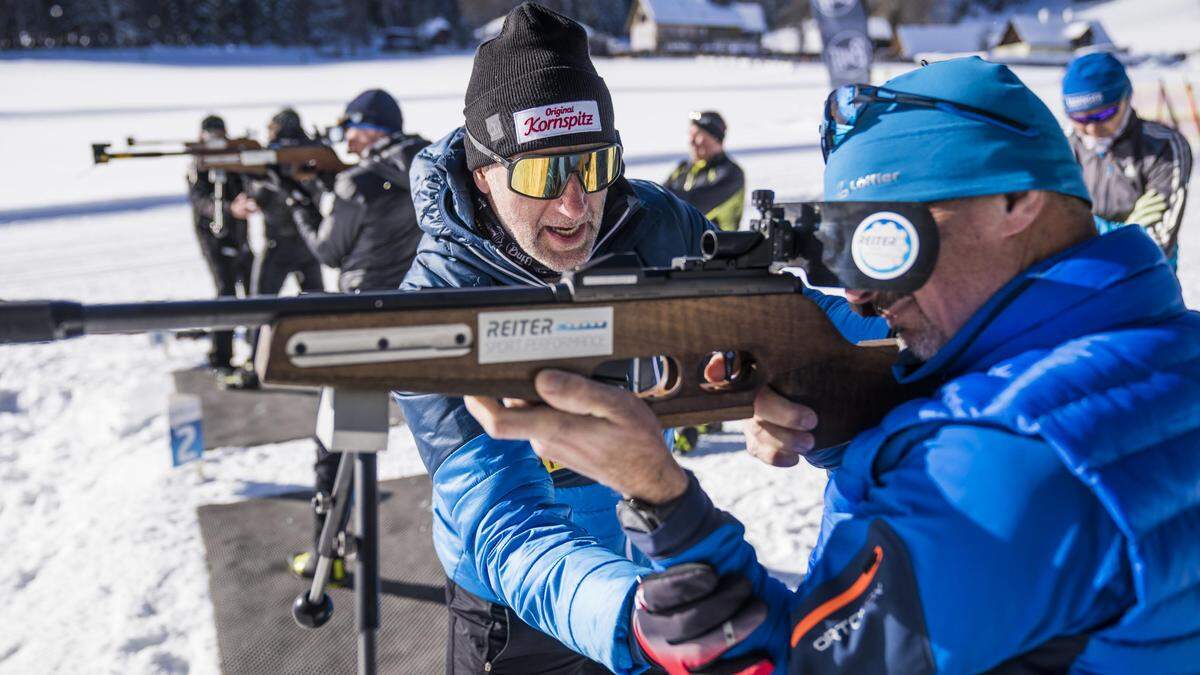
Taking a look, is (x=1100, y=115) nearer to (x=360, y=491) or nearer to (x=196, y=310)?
(x=360, y=491)

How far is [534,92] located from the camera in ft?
7.07

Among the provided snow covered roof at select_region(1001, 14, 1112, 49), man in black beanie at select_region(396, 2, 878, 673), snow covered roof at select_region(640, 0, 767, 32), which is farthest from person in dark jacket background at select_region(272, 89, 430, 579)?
snow covered roof at select_region(1001, 14, 1112, 49)

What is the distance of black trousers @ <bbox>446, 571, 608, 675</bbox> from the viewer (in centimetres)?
211

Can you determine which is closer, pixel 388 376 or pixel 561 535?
pixel 388 376

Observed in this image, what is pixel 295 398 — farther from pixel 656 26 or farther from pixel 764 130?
pixel 656 26

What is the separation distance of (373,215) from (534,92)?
8.47 ft

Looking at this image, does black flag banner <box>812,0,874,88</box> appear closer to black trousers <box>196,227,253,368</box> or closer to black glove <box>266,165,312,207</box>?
black glove <box>266,165,312,207</box>

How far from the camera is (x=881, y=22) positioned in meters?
59.6

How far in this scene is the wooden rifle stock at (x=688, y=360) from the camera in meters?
1.12

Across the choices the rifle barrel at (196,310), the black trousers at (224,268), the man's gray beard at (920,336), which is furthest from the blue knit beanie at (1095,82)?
the black trousers at (224,268)

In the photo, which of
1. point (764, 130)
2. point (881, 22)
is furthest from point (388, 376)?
point (881, 22)

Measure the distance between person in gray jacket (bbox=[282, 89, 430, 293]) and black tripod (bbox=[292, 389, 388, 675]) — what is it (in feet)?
10.5

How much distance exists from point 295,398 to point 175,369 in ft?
4.88

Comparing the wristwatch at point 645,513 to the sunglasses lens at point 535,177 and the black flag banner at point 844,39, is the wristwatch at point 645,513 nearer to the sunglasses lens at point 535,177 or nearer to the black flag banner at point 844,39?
the sunglasses lens at point 535,177
